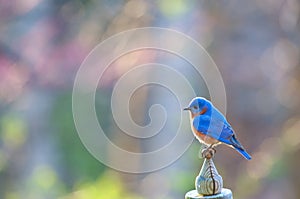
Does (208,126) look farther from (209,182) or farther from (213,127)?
(209,182)

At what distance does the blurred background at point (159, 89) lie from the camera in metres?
2.77

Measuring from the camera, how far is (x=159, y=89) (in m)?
2.83

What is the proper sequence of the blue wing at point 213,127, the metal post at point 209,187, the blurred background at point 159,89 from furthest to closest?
the blurred background at point 159,89
the blue wing at point 213,127
the metal post at point 209,187

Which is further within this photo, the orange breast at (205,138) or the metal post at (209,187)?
the orange breast at (205,138)

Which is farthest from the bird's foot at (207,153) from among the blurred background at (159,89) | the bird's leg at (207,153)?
the blurred background at (159,89)

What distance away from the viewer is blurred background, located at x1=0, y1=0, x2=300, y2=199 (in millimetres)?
2771

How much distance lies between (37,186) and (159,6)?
1250 millimetres

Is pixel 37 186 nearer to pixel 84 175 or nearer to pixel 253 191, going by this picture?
pixel 84 175

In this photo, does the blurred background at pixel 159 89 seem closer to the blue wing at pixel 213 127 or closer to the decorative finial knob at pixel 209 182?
the blue wing at pixel 213 127

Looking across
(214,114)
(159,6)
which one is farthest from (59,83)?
(214,114)

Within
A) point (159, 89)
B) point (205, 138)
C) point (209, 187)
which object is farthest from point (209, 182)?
point (159, 89)

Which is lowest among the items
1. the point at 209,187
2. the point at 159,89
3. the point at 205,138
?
the point at 209,187

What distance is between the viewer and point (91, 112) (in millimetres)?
2797

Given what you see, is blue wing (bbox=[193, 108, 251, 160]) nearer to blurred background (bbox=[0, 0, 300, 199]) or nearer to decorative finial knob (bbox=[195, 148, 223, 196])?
decorative finial knob (bbox=[195, 148, 223, 196])
